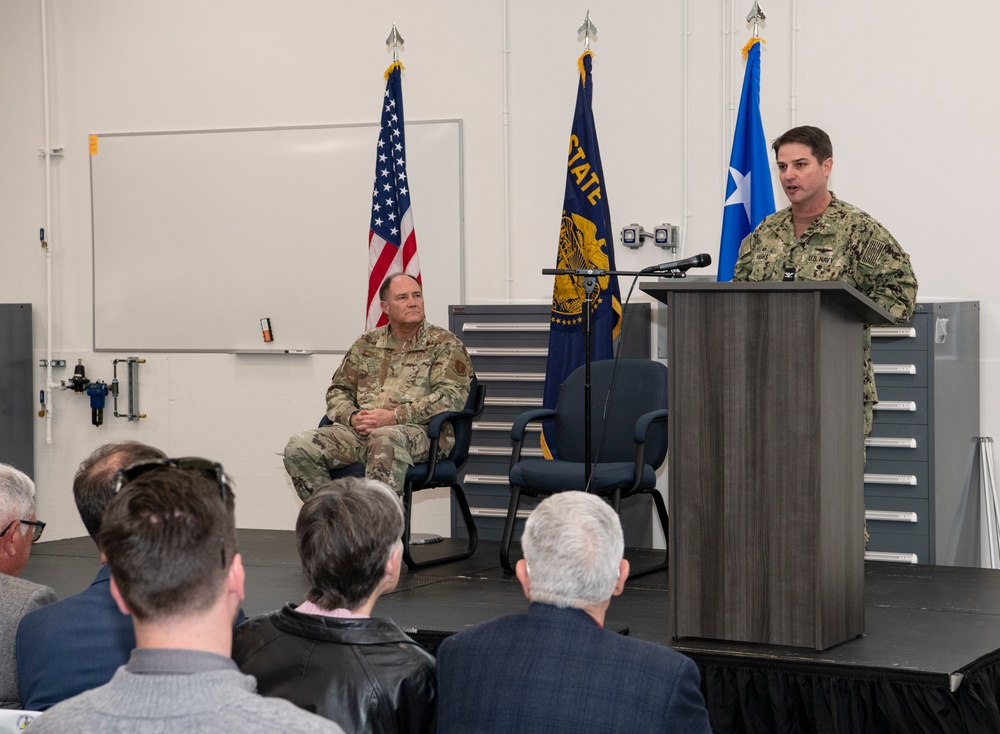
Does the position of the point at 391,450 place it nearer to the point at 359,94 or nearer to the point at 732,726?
the point at 732,726

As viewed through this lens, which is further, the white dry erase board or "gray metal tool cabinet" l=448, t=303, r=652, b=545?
the white dry erase board

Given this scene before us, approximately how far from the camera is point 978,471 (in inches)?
199

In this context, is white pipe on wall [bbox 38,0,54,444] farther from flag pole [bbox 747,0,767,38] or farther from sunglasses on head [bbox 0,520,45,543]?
sunglasses on head [bbox 0,520,45,543]

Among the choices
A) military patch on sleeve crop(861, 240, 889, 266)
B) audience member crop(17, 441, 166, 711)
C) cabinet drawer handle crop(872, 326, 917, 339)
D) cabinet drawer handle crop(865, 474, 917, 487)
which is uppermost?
military patch on sleeve crop(861, 240, 889, 266)

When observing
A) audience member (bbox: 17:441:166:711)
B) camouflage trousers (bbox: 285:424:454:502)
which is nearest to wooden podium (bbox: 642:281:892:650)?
audience member (bbox: 17:441:166:711)

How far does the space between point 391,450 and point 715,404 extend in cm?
167

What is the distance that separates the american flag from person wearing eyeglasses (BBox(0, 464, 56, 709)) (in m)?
3.13

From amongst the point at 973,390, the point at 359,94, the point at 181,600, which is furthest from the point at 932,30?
the point at 181,600

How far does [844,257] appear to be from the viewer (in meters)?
3.49

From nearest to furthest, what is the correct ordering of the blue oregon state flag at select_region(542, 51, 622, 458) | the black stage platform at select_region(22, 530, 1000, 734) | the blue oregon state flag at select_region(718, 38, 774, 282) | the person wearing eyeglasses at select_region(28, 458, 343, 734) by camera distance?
the person wearing eyeglasses at select_region(28, 458, 343, 734) → the black stage platform at select_region(22, 530, 1000, 734) → the blue oregon state flag at select_region(718, 38, 774, 282) → the blue oregon state flag at select_region(542, 51, 622, 458)

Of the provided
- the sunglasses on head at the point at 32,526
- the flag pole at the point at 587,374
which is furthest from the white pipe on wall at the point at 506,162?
the sunglasses on head at the point at 32,526

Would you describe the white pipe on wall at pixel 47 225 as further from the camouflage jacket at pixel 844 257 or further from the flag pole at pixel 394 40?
the camouflage jacket at pixel 844 257

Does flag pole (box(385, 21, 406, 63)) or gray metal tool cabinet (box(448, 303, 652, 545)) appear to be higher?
flag pole (box(385, 21, 406, 63))

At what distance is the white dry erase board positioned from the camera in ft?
19.2
